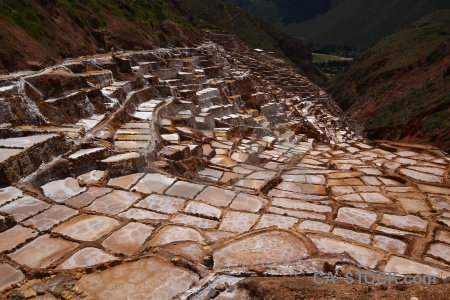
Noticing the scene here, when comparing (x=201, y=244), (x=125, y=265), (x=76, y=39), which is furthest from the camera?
(x=76, y=39)

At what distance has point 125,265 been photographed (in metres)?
4.26

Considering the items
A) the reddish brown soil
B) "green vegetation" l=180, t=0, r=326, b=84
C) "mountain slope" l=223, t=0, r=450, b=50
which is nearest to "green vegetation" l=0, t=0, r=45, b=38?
the reddish brown soil

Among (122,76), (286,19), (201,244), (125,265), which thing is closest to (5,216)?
(125,265)

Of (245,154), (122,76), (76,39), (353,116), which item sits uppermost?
(76,39)

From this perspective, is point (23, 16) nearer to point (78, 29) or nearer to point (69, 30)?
point (69, 30)

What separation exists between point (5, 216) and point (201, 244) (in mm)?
2583

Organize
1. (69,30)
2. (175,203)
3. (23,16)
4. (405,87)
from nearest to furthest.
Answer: (175,203) → (23,16) → (69,30) → (405,87)

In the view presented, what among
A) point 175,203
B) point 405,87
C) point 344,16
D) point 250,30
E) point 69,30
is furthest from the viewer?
point 344,16

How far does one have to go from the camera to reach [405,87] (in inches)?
→ 1220

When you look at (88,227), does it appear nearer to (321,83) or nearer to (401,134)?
(401,134)

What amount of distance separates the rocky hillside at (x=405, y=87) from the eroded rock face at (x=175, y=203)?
7.76 metres

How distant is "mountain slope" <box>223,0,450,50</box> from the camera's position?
91438mm

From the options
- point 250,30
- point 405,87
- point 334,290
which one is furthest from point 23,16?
point 250,30
